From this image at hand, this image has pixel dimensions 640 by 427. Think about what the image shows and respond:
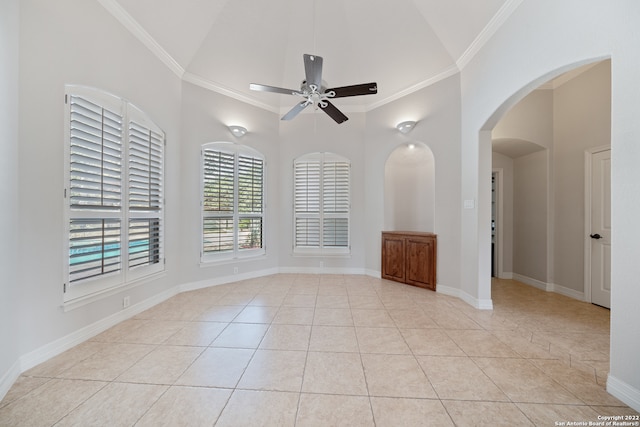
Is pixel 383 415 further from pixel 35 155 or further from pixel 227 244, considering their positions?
pixel 227 244

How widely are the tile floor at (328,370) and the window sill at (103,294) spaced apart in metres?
0.38

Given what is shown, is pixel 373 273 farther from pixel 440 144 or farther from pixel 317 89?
pixel 317 89

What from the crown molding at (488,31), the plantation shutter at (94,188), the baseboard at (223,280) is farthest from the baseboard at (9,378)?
the crown molding at (488,31)

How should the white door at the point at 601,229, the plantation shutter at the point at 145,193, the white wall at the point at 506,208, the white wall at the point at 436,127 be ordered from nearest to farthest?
the white wall at the point at 436,127 < the plantation shutter at the point at 145,193 < the white door at the point at 601,229 < the white wall at the point at 506,208

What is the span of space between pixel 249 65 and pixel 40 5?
2.70 metres

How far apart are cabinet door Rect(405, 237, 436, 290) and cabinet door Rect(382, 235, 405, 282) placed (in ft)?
0.41

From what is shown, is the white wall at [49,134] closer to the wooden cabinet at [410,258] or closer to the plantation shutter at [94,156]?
the plantation shutter at [94,156]

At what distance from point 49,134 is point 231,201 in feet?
8.72

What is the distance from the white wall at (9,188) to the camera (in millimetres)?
1849

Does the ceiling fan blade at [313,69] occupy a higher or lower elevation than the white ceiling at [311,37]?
lower

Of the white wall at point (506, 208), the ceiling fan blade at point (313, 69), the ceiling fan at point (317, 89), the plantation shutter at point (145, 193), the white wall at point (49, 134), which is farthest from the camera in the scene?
the white wall at point (506, 208)

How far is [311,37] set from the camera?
172 inches

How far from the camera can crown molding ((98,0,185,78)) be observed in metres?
2.85

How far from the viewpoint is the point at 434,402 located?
1.75 meters
